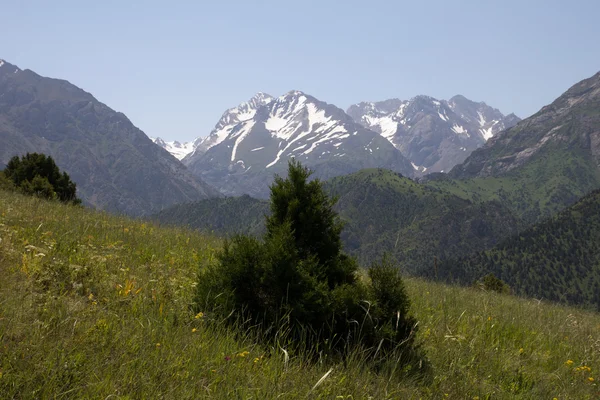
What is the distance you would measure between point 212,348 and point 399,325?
2318 millimetres

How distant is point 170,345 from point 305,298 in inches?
62.4

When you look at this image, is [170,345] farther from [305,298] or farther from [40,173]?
[40,173]

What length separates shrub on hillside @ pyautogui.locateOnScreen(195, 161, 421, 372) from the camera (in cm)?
504

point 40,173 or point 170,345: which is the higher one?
point 40,173

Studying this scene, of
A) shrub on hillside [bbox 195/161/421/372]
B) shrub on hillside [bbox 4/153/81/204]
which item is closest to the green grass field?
shrub on hillside [bbox 195/161/421/372]

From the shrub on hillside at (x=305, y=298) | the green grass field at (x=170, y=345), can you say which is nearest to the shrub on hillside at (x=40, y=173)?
the green grass field at (x=170, y=345)

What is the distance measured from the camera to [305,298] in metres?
5.00

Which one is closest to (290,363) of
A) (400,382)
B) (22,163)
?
(400,382)

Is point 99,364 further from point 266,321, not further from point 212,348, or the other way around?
point 266,321

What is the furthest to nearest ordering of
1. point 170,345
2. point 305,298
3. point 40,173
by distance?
1. point 40,173
2. point 305,298
3. point 170,345

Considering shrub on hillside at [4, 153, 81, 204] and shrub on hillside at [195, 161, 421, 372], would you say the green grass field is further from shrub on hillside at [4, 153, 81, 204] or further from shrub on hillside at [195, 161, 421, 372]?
shrub on hillside at [4, 153, 81, 204]

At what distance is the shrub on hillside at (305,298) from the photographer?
5.04 metres

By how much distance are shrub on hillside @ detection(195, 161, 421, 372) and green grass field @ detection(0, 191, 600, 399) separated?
12.9 inches

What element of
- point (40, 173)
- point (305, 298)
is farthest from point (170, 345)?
point (40, 173)
